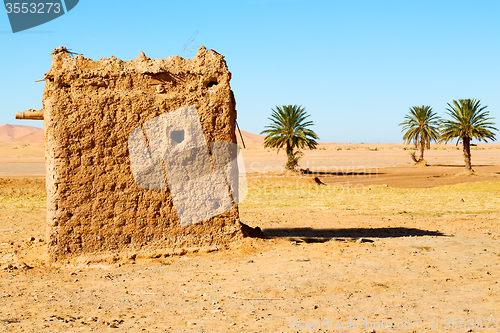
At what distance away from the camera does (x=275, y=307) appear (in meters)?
4.75

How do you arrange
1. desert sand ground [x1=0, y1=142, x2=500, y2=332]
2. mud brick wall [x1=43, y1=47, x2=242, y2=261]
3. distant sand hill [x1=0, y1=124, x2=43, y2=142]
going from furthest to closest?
distant sand hill [x1=0, y1=124, x2=43, y2=142] → mud brick wall [x1=43, y1=47, x2=242, y2=261] → desert sand ground [x1=0, y1=142, x2=500, y2=332]

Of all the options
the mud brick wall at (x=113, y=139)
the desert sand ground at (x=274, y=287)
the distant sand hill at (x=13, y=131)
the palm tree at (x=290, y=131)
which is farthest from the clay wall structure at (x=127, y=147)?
the distant sand hill at (x=13, y=131)

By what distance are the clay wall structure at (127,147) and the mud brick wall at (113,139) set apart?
0.01m

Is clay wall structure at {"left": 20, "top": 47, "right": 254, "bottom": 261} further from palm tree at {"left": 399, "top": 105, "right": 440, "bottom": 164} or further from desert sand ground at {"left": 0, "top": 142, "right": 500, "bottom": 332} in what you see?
palm tree at {"left": 399, "top": 105, "right": 440, "bottom": 164}

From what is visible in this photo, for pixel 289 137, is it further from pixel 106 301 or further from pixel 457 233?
pixel 106 301

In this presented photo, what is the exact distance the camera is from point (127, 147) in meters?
6.94

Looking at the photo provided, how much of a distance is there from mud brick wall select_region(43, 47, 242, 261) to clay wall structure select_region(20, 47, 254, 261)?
1cm

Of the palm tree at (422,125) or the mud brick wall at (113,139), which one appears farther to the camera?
the palm tree at (422,125)

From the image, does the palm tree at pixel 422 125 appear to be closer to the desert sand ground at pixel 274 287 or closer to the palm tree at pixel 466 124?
the palm tree at pixel 466 124

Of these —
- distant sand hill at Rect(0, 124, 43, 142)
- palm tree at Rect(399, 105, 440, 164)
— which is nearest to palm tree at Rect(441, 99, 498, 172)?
palm tree at Rect(399, 105, 440, 164)

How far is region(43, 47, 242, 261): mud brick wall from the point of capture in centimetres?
679

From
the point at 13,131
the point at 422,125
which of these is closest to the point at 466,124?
the point at 422,125

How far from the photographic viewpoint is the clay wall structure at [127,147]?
6797 mm

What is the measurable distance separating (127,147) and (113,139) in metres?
0.24
